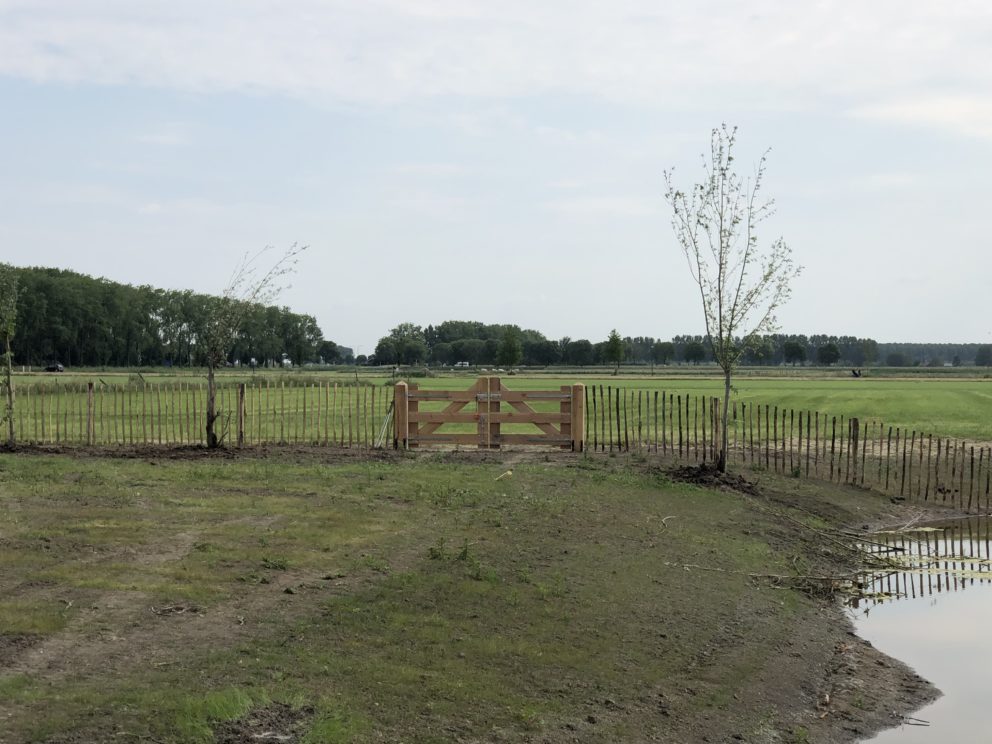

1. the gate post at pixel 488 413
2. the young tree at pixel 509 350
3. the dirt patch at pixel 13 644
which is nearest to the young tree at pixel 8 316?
the gate post at pixel 488 413

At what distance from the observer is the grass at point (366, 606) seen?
729 cm

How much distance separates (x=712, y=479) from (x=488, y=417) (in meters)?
5.90

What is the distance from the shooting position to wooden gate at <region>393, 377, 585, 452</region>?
23.2 metres

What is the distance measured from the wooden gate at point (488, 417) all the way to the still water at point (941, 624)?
7618 mm

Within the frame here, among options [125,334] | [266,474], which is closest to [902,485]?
[266,474]

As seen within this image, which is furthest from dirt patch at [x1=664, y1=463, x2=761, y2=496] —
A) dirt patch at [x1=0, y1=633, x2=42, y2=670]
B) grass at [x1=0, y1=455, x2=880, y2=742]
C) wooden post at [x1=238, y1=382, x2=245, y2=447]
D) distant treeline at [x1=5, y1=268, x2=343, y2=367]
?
distant treeline at [x1=5, y1=268, x2=343, y2=367]

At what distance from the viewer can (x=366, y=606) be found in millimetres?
9633

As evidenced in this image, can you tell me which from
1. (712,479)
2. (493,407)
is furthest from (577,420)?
(712,479)

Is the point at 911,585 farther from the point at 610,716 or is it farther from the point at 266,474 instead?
the point at 266,474

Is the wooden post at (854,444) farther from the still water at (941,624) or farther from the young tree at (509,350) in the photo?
the young tree at (509,350)

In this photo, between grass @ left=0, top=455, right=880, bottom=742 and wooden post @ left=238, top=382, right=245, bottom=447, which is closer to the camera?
grass @ left=0, top=455, right=880, bottom=742

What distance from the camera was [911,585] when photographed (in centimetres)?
1498

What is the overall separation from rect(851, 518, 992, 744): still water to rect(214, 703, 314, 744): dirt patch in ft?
16.7

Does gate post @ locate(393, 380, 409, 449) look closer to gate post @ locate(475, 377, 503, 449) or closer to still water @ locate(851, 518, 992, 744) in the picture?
gate post @ locate(475, 377, 503, 449)
